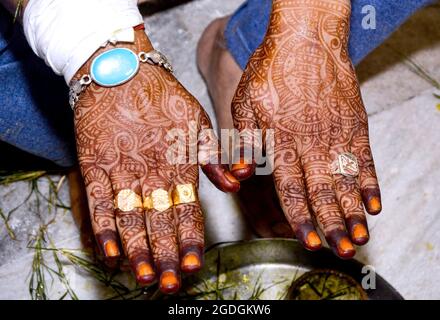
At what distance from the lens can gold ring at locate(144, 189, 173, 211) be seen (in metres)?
1.10

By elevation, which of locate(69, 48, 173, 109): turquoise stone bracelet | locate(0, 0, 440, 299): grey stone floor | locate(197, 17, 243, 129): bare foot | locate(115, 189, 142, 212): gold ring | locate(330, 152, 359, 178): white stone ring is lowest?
locate(0, 0, 440, 299): grey stone floor

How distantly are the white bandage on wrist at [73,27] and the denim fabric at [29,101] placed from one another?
23 cm

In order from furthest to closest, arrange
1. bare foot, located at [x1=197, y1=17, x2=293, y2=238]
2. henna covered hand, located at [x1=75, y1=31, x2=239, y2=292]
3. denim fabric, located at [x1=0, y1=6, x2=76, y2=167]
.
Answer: bare foot, located at [x1=197, y1=17, x2=293, y2=238] → denim fabric, located at [x1=0, y1=6, x2=76, y2=167] → henna covered hand, located at [x1=75, y1=31, x2=239, y2=292]

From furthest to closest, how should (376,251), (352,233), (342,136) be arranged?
1. (376,251)
2. (342,136)
3. (352,233)

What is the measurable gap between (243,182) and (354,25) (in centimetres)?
51

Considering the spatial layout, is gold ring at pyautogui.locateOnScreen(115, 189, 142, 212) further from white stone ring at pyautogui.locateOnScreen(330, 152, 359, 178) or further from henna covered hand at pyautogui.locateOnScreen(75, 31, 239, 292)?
white stone ring at pyautogui.locateOnScreen(330, 152, 359, 178)

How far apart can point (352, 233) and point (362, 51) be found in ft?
2.01

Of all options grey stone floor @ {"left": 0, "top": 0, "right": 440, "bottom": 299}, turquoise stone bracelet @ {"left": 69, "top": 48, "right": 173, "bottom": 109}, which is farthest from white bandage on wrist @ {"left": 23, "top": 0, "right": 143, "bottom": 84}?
grey stone floor @ {"left": 0, "top": 0, "right": 440, "bottom": 299}

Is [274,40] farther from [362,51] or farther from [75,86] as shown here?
[75,86]

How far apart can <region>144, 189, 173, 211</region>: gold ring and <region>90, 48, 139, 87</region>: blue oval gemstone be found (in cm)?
24

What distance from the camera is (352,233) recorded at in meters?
1.09

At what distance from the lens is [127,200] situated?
1.10m

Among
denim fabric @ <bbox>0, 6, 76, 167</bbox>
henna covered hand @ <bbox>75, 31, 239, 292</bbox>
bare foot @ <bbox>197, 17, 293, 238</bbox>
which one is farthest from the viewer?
bare foot @ <bbox>197, 17, 293, 238</bbox>
